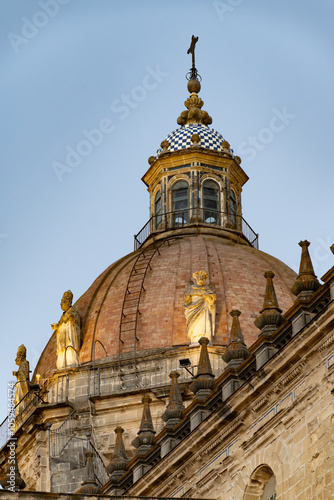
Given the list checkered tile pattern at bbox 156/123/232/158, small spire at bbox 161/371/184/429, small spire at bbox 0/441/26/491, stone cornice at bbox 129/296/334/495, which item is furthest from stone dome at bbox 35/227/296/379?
stone cornice at bbox 129/296/334/495

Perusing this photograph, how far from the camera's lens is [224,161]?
74.6 meters

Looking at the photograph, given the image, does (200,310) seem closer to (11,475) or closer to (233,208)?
(11,475)

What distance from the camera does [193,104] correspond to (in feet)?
262

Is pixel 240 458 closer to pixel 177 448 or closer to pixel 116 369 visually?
pixel 177 448

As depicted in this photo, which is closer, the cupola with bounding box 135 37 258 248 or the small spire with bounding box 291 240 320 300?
the small spire with bounding box 291 240 320 300

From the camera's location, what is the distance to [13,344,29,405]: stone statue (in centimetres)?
6644

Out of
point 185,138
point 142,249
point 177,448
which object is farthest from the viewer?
point 185,138

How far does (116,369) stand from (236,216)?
14.0 meters

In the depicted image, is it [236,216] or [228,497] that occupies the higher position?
[236,216]

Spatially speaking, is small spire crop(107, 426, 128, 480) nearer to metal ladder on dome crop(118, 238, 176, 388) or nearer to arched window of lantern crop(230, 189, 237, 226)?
metal ladder on dome crop(118, 238, 176, 388)

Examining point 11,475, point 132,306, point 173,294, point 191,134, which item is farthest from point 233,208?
point 11,475

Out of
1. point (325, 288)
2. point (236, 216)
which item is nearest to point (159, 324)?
point (236, 216)

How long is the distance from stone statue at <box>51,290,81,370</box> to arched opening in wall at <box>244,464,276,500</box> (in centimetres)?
2728

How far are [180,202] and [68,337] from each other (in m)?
11.8
